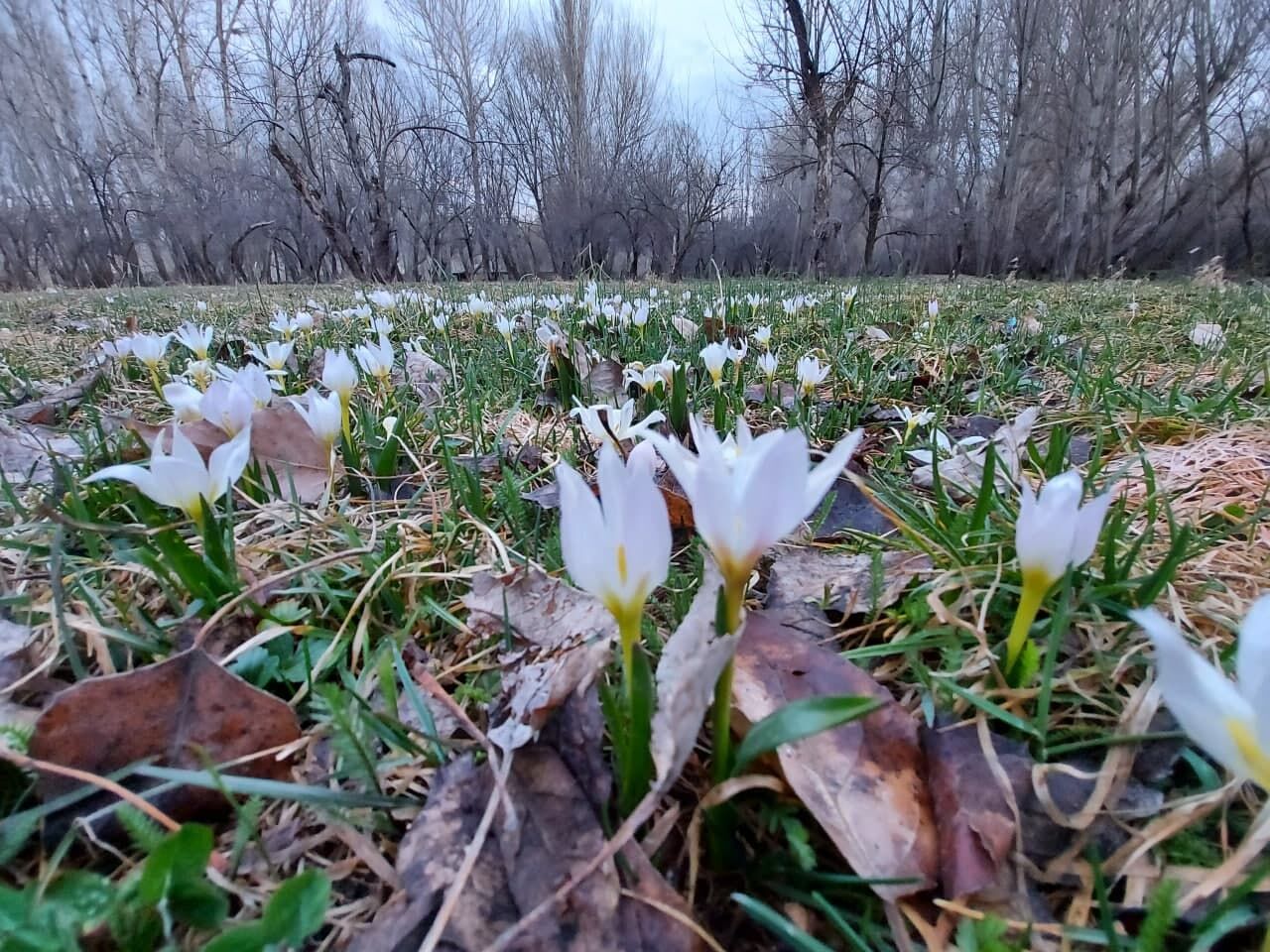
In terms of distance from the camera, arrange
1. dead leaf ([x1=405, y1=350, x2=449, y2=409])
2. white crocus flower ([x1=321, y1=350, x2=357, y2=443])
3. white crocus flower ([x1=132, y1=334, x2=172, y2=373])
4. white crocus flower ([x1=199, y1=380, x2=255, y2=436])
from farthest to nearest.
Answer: dead leaf ([x1=405, y1=350, x2=449, y2=409]), white crocus flower ([x1=132, y1=334, x2=172, y2=373]), white crocus flower ([x1=321, y1=350, x2=357, y2=443]), white crocus flower ([x1=199, y1=380, x2=255, y2=436])

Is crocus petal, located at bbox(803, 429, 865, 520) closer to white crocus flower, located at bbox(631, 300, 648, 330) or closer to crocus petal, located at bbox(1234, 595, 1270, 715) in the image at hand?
crocus petal, located at bbox(1234, 595, 1270, 715)

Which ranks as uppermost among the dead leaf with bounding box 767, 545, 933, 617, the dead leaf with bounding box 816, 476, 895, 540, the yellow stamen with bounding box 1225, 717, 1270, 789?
the yellow stamen with bounding box 1225, 717, 1270, 789

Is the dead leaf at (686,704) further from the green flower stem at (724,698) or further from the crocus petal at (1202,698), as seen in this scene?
the crocus petal at (1202,698)

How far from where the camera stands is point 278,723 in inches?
28.6

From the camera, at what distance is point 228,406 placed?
112 cm

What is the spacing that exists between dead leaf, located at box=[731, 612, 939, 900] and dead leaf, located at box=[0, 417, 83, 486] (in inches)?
59.8

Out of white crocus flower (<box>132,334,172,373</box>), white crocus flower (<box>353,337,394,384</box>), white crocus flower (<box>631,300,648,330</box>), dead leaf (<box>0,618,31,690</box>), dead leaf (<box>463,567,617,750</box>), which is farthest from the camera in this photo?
white crocus flower (<box>631,300,648,330</box>)

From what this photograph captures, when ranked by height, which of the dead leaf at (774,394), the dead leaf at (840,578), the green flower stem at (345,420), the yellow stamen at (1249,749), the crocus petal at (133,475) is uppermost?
the crocus petal at (133,475)

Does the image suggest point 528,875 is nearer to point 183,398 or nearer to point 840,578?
point 840,578

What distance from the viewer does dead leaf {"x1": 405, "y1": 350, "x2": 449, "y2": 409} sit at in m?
2.09

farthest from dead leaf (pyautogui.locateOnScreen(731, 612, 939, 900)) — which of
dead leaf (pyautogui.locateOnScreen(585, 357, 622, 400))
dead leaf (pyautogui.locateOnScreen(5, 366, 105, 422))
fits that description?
dead leaf (pyautogui.locateOnScreen(5, 366, 105, 422))

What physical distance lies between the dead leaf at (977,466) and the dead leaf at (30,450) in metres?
1.83

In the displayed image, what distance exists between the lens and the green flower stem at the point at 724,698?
1.83 feet

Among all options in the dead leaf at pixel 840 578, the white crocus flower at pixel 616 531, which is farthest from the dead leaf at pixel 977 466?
the white crocus flower at pixel 616 531
